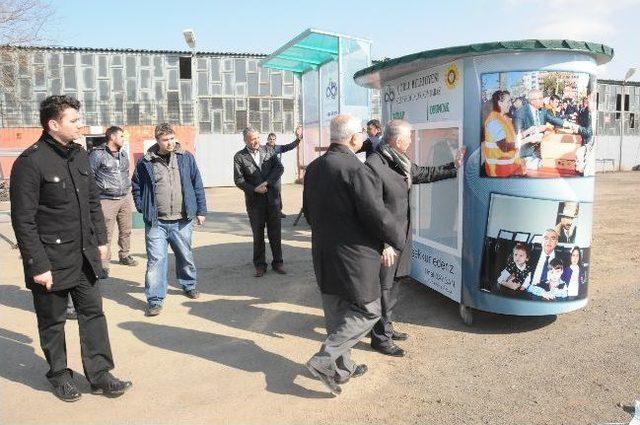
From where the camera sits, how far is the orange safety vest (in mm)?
4270

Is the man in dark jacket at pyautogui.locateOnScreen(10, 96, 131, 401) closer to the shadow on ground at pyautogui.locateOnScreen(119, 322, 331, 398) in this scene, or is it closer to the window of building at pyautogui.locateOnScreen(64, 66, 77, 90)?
the shadow on ground at pyautogui.locateOnScreen(119, 322, 331, 398)

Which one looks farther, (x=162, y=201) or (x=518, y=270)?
(x=162, y=201)

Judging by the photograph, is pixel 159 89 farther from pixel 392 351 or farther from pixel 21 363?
pixel 392 351

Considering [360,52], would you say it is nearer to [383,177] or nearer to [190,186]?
[190,186]

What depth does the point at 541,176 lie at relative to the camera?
426 centimetres

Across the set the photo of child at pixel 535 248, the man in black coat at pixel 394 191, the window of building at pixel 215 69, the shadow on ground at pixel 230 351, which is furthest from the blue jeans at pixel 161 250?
the window of building at pixel 215 69

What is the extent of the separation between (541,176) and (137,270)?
5.21 m

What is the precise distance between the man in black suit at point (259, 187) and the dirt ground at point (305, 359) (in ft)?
1.91

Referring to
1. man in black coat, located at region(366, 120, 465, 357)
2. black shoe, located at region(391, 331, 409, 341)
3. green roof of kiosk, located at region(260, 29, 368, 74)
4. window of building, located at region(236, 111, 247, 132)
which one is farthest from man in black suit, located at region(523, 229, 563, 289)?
window of building, located at region(236, 111, 247, 132)

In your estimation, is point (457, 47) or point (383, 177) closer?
point (383, 177)

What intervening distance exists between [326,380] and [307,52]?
26.8 ft

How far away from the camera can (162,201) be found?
5.33m

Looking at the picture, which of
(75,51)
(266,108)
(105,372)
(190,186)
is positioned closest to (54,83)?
(75,51)

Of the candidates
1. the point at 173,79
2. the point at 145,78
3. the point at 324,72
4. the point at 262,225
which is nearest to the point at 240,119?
the point at 173,79
